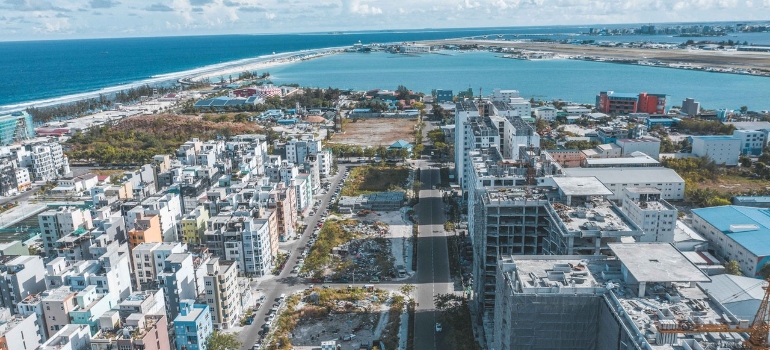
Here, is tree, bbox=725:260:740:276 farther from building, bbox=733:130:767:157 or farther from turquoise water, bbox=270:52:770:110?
turquoise water, bbox=270:52:770:110

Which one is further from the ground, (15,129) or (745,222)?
(15,129)

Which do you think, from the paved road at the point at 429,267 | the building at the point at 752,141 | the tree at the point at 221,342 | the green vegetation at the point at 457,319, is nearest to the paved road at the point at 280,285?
the tree at the point at 221,342

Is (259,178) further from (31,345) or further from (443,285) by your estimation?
(31,345)

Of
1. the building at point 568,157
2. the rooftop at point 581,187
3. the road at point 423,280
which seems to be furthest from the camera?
the building at point 568,157

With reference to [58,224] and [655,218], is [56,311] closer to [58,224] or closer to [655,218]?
[58,224]

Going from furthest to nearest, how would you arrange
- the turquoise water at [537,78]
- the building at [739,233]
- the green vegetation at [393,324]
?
1. the turquoise water at [537,78]
2. the building at [739,233]
3. the green vegetation at [393,324]

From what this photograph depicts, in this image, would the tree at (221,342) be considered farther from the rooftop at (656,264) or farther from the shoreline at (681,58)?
the shoreline at (681,58)

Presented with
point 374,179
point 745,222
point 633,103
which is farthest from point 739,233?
point 633,103
